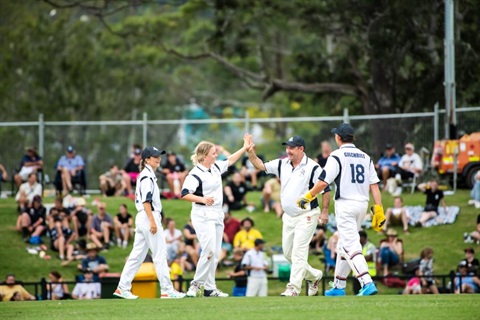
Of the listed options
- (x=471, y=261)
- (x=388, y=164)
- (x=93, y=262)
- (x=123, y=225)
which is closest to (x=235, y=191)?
(x=123, y=225)

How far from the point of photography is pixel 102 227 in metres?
31.2

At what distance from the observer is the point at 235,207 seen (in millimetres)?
32719

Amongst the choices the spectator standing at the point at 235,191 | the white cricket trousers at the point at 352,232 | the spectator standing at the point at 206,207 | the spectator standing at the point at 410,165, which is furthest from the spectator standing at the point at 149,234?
the spectator standing at the point at 410,165

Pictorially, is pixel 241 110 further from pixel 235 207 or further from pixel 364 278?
pixel 364 278

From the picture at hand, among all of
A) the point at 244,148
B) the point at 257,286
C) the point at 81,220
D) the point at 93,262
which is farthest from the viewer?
the point at 81,220

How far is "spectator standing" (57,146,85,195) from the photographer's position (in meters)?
33.7

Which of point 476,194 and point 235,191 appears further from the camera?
point 235,191

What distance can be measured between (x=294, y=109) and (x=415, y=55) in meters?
20.9

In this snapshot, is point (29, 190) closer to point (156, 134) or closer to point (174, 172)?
point (174, 172)

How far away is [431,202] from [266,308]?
16300 millimetres

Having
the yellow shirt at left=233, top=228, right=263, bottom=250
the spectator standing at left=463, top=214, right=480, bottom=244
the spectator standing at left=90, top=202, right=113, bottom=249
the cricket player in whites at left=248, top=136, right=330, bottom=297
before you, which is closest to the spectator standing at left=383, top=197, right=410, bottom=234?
the spectator standing at left=463, top=214, right=480, bottom=244

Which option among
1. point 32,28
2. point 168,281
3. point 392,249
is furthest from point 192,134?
point 168,281

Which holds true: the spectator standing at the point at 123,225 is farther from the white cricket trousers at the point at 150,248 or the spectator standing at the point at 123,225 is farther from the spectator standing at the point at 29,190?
the white cricket trousers at the point at 150,248

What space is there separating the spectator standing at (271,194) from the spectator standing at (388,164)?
278cm
